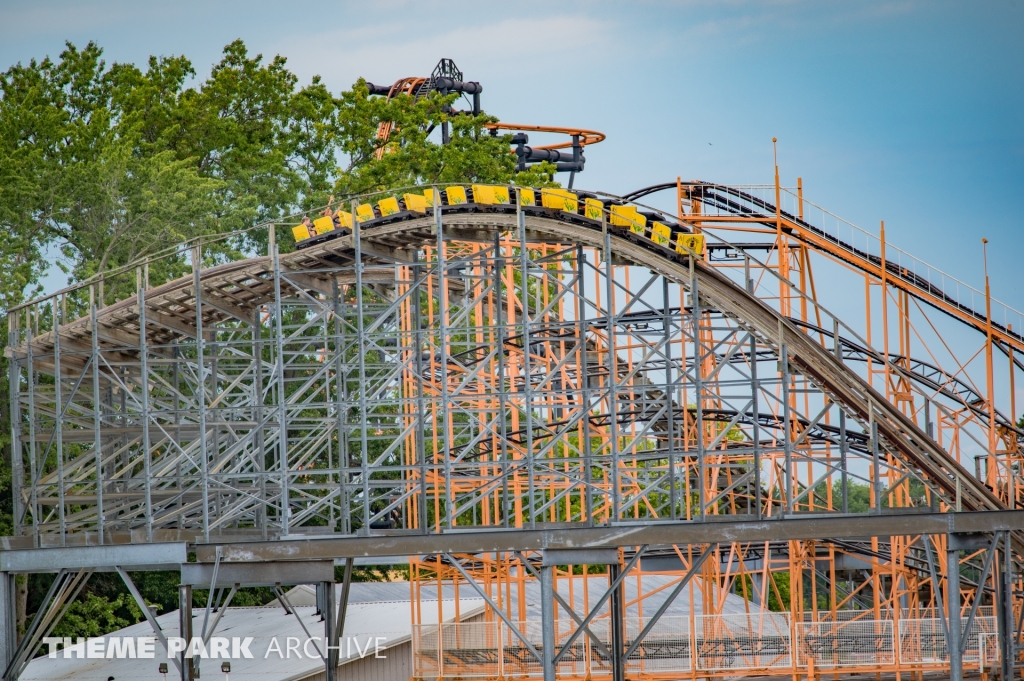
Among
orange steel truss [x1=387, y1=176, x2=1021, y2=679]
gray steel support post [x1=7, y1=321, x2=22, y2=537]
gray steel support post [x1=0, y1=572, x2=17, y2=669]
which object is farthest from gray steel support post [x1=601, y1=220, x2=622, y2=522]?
gray steel support post [x1=7, y1=321, x2=22, y2=537]

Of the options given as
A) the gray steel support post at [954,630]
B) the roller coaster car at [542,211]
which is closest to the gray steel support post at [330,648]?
the roller coaster car at [542,211]

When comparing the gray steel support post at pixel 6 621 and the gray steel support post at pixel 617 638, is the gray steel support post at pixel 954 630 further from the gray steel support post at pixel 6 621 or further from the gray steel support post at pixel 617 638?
the gray steel support post at pixel 6 621

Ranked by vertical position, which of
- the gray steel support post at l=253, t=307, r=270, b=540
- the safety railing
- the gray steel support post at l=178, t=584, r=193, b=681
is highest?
the gray steel support post at l=253, t=307, r=270, b=540

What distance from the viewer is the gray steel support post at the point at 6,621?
86.8 ft

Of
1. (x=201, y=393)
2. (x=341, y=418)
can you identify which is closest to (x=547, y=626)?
(x=341, y=418)

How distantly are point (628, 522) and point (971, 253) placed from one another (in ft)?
170

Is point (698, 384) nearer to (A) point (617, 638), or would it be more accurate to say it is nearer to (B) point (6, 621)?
(A) point (617, 638)

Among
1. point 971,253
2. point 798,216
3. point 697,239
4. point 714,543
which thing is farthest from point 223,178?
point 971,253

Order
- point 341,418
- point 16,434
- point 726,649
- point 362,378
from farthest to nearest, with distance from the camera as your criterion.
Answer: point 726,649 → point 16,434 → point 341,418 → point 362,378

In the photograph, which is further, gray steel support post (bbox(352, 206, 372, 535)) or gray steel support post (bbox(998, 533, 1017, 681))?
gray steel support post (bbox(352, 206, 372, 535))

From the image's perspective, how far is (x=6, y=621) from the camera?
26547 millimetres

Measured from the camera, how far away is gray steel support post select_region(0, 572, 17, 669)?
26469mm

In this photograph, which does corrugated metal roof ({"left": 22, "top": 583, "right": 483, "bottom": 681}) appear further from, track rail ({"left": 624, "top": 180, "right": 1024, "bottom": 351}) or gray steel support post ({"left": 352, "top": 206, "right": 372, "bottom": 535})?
track rail ({"left": 624, "top": 180, "right": 1024, "bottom": 351})

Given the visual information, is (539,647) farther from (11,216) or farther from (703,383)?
(11,216)
